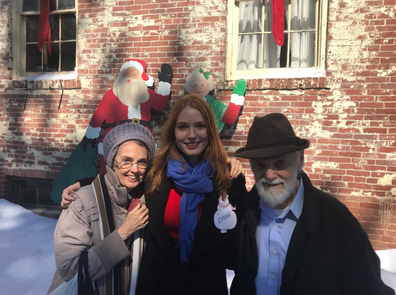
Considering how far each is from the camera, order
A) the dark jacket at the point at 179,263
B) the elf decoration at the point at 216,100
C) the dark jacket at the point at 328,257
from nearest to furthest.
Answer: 1. the dark jacket at the point at 328,257
2. the dark jacket at the point at 179,263
3. the elf decoration at the point at 216,100

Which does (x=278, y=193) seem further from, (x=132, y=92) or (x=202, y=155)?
(x=132, y=92)

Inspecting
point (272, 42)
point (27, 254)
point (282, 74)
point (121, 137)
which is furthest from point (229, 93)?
point (27, 254)

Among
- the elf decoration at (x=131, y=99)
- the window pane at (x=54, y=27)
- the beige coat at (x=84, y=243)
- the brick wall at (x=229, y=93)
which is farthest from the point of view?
the window pane at (x=54, y=27)

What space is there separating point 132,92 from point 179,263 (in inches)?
112

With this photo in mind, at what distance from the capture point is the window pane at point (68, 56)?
465 centimetres

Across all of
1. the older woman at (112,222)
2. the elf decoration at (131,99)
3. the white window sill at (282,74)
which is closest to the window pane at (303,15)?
the white window sill at (282,74)

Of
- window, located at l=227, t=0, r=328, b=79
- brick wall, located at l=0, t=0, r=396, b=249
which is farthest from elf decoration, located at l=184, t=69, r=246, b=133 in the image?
window, located at l=227, t=0, r=328, b=79

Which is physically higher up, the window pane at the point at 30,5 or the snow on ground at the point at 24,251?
the window pane at the point at 30,5

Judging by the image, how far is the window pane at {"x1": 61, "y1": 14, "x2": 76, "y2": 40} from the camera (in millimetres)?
4609

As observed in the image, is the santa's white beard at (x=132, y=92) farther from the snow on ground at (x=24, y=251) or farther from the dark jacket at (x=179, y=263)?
the dark jacket at (x=179, y=263)

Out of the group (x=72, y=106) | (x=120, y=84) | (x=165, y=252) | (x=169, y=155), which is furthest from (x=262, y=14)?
(x=165, y=252)

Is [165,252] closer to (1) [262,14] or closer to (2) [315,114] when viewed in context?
(2) [315,114]

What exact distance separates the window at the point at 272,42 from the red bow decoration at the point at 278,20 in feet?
0.42

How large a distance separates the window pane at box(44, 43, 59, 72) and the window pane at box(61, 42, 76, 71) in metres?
0.13
